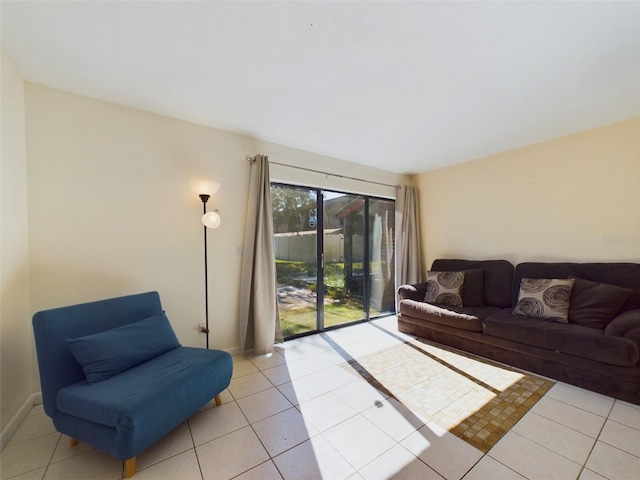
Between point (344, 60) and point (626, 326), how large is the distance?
3.00 metres

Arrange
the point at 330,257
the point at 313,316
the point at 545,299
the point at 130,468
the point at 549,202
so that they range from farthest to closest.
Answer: the point at 330,257 < the point at 313,316 < the point at 549,202 < the point at 545,299 < the point at 130,468

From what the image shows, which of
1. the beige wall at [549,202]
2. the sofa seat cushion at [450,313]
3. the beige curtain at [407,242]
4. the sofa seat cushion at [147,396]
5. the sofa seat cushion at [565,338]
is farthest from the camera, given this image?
the beige curtain at [407,242]

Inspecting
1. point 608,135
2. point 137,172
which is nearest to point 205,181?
point 137,172

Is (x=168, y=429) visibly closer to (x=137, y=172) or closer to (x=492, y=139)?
(x=137, y=172)

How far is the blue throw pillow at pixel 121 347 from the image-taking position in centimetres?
166

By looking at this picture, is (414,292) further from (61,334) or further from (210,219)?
(61,334)

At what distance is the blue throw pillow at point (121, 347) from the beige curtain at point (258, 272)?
90 centimetres

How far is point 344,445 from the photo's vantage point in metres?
1.63

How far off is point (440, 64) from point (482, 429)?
250cm

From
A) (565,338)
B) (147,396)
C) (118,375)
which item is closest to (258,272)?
(118,375)

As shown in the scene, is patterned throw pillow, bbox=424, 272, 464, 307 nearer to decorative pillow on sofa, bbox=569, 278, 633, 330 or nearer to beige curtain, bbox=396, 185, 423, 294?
beige curtain, bbox=396, 185, 423, 294

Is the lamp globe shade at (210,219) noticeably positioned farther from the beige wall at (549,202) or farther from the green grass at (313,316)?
the beige wall at (549,202)

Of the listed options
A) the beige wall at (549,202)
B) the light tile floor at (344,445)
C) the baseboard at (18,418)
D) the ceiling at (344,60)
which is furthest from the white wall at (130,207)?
the beige wall at (549,202)

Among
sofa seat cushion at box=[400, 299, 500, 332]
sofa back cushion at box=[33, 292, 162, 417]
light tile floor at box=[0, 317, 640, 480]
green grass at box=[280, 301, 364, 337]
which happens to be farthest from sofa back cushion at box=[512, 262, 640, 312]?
sofa back cushion at box=[33, 292, 162, 417]
